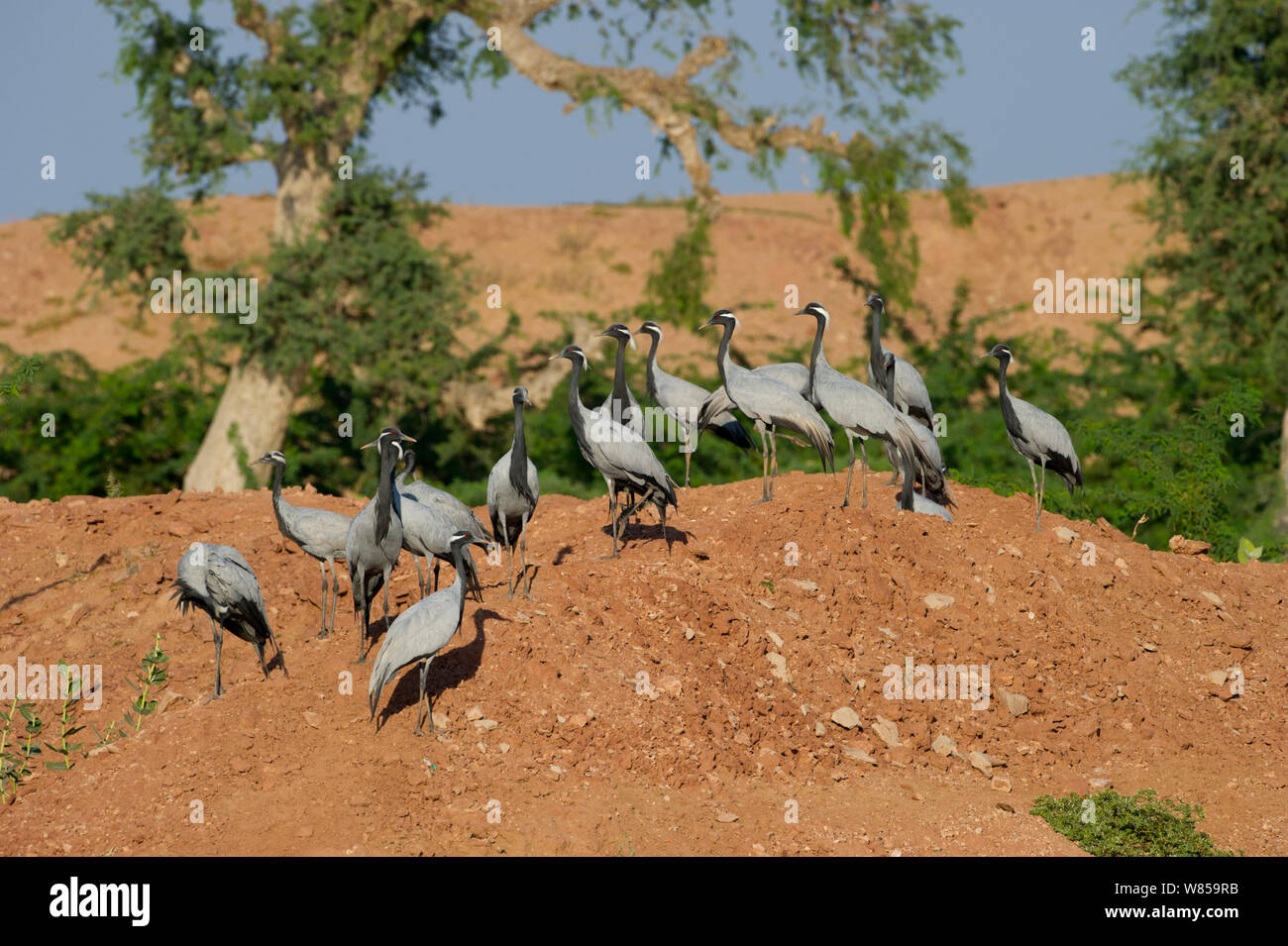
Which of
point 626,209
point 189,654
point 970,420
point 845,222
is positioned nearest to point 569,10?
point 845,222

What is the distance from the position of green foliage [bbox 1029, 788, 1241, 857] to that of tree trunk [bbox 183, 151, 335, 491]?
49.0 ft

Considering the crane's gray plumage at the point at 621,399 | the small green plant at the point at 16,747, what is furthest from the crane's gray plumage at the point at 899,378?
the small green plant at the point at 16,747

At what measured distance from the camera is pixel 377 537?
952 cm

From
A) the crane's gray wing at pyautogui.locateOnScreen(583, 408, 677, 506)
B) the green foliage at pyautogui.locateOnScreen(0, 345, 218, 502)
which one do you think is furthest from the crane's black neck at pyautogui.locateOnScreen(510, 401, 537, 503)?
the green foliage at pyautogui.locateOnScreen(0, 345, 218, 502)

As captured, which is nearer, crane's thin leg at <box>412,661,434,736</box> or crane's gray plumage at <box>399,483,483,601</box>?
crane's thin leg at <box>412,661,434,736</box>

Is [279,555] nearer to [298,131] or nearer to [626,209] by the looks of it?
[298,131]

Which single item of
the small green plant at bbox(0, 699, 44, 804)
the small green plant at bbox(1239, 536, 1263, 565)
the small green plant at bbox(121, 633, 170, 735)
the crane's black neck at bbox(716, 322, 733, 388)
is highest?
the crane's black neck at bbox(716, 322, 733, 388)

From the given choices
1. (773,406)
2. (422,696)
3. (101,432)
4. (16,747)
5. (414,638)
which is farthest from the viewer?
(101,432)

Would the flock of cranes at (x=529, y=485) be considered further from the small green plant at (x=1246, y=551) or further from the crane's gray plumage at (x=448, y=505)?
the small green plant at (x=1246, y=551)

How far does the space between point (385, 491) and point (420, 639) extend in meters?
1.41

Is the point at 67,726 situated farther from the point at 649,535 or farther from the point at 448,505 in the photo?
the point at 649,535

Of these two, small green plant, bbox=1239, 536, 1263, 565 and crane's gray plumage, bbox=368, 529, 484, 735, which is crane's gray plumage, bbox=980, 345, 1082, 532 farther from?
crane's gray plumage, bbox=368, 529, 484, 735

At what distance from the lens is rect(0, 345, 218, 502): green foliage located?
23172 mm

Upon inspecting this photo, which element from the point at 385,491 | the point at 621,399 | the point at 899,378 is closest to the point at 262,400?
the point at 621,399
